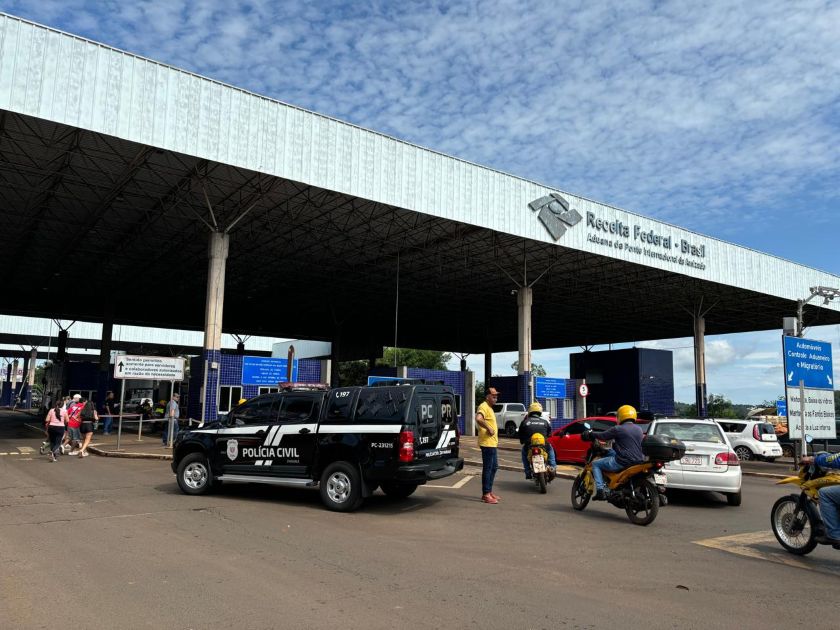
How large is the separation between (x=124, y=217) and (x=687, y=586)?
86.4ft

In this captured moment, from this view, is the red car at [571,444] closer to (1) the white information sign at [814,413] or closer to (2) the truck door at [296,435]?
(1) the white information sign at [814,413]

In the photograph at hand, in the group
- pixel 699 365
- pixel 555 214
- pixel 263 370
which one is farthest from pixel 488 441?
pixel 699 365

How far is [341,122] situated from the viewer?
20859mm

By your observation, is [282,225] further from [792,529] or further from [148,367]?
[792,529]

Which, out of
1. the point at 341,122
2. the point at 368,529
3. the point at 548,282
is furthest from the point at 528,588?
the point at 548,282

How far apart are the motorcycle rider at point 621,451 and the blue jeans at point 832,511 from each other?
2535mm

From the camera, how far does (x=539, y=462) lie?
12227mm

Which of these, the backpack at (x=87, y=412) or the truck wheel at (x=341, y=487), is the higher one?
the backpack at (x=87, y=412)

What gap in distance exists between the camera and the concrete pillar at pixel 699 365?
41031 mm

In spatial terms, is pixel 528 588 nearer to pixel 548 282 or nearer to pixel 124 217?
pixel 124 217

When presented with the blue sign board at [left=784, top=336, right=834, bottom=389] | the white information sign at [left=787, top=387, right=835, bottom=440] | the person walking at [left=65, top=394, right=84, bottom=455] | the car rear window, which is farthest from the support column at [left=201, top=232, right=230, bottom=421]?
the white information sign at [left=787, top=387, right=835, bottom=440]

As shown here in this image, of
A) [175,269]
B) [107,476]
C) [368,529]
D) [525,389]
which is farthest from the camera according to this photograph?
[175,269]

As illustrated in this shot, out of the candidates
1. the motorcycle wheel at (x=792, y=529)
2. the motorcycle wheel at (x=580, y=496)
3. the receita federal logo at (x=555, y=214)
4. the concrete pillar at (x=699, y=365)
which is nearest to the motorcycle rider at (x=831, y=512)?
the motorcycle wheel at (x=792, y=529)

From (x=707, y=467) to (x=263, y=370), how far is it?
2083cm
